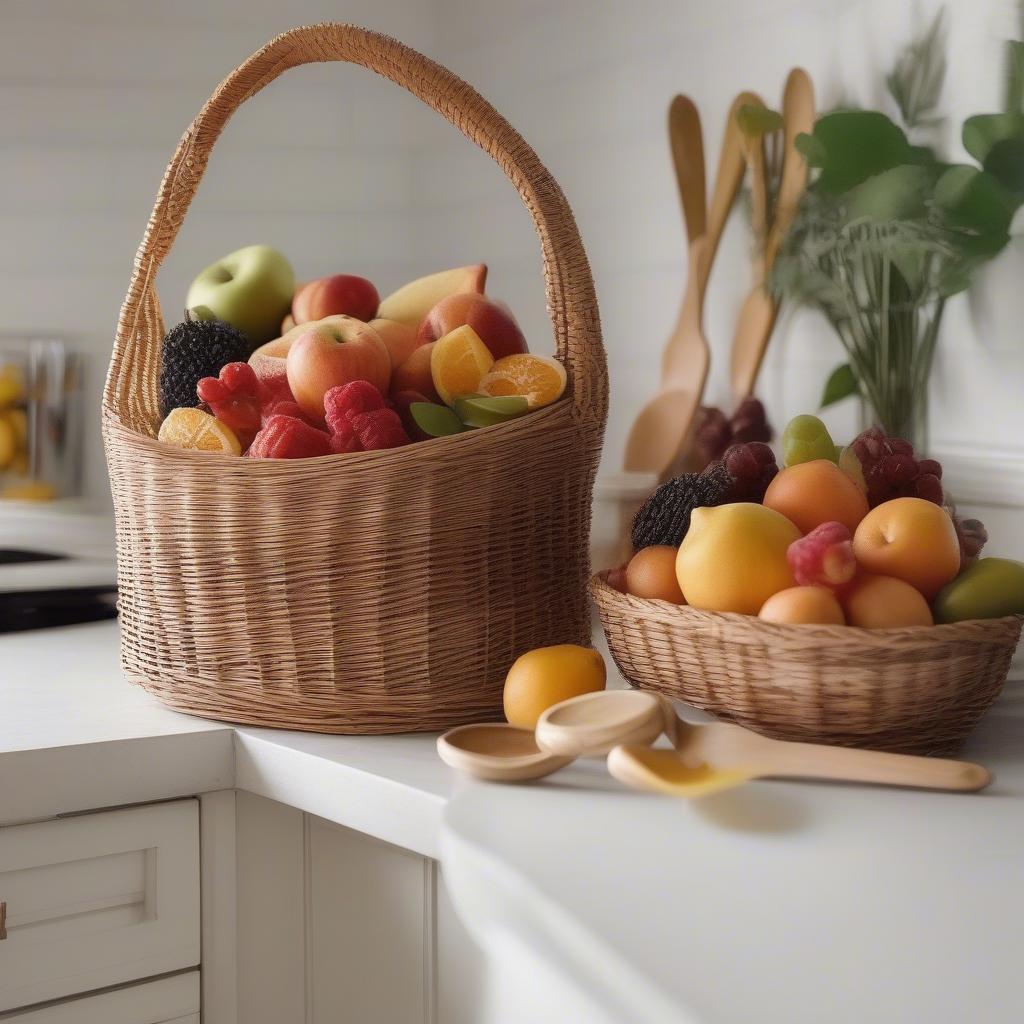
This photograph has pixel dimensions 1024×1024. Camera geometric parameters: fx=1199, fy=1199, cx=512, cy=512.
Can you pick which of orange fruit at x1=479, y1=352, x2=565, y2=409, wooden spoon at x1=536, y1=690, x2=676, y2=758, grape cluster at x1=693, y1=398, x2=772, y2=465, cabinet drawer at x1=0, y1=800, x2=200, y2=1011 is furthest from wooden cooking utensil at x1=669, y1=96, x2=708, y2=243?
cabinet drawer at x1=0, y1=800, x2=200, y2=1011

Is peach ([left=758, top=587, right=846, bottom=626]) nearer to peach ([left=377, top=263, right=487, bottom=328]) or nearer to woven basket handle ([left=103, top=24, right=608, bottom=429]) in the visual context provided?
woven basket handle ([left=103, top=24, right=608, bottom=429])

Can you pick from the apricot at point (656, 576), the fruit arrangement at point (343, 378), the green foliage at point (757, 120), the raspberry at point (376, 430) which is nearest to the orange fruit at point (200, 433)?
the fruit arrangement at point (343, 378)

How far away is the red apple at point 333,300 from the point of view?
3.33 feet

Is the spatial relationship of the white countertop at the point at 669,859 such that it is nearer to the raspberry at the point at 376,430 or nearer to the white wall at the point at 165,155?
the raspberry at the point at 376,430

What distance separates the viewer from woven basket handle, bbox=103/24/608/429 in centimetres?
93

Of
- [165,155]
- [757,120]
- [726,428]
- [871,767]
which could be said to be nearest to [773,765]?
[871,767]

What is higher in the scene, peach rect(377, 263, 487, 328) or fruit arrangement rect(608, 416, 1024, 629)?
peach rect(377, 263, 487, 328)

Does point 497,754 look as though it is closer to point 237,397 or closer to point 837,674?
point 837,674

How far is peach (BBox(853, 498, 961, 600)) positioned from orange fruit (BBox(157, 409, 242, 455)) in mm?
455

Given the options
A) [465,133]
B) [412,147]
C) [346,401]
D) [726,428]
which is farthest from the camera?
[412,147]

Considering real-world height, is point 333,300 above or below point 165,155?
below

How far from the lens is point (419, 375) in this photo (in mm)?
937

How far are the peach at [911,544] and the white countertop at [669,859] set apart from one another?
0.45ft

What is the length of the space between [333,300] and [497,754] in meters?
0.43
